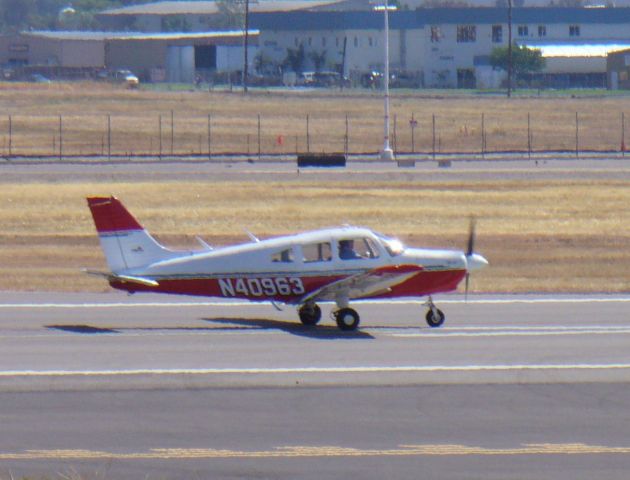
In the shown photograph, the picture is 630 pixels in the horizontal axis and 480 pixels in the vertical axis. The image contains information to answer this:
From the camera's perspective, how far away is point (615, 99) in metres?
105

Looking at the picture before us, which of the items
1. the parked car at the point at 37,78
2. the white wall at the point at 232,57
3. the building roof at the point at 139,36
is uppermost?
the building roof at the point at 139,36

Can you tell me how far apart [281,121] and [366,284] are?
6945 centimetres

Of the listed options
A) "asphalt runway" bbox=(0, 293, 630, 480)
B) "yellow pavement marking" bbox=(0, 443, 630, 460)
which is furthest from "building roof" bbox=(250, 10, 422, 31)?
"yellow pavement marking" bbox=(0, 443, 630, 460)

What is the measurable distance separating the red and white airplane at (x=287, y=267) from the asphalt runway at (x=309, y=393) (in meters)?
0.74

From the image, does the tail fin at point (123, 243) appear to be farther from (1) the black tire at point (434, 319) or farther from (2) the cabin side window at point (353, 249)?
(1) the black tire at point (434, 319)

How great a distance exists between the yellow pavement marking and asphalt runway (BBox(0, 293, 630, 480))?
0.10 ft

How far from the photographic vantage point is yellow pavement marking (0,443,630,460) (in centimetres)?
1224

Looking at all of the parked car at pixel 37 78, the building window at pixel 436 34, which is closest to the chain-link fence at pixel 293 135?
the building window at pixel 436 34

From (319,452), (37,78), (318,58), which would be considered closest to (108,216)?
(319,452)

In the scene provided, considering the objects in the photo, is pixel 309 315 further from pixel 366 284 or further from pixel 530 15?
pixel 530 15

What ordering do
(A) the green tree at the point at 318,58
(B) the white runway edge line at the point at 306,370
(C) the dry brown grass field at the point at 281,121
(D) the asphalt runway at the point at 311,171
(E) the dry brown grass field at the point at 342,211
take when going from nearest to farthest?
(B) the white runway edge line at the point at 306,370 → (E) the dry brown grass field at the point at 342,211 → (D) the asphalt runway at the point at 311,171 → (C) the dry brown grass field at the point at 281,121 → (A) the green tree at the point at 318,58

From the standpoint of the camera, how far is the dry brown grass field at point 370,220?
30.1 m

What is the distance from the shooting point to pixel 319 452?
1251 cm

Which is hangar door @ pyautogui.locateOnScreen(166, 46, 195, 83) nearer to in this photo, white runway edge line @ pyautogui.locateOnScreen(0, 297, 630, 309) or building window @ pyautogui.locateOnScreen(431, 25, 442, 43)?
building window @ pyautogui.locateOnScreen(431, 25, 442, 43)
